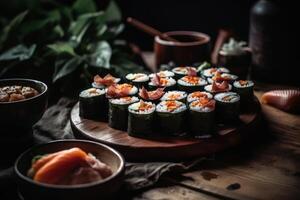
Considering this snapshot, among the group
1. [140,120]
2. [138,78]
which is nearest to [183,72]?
[138,78]

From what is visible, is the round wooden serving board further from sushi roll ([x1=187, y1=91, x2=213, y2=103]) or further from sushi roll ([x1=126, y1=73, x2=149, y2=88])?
sushi roll ([x1=126, y1=73, x2=149, y2=88])

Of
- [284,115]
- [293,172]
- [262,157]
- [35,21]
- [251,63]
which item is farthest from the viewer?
[35,21]

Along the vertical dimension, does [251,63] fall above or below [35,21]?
below

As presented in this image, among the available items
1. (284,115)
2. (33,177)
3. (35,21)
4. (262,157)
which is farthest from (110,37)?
(33,177)

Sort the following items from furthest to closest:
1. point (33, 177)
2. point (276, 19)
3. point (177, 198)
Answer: point (276, 19) < point (177, 198) < point (33, 177)

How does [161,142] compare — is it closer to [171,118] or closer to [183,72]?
[171,118]

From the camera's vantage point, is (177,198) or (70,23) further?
(70,23)

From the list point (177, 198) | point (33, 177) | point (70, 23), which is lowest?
point (177, 198)

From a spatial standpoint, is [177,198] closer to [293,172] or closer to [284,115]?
[293,172]
